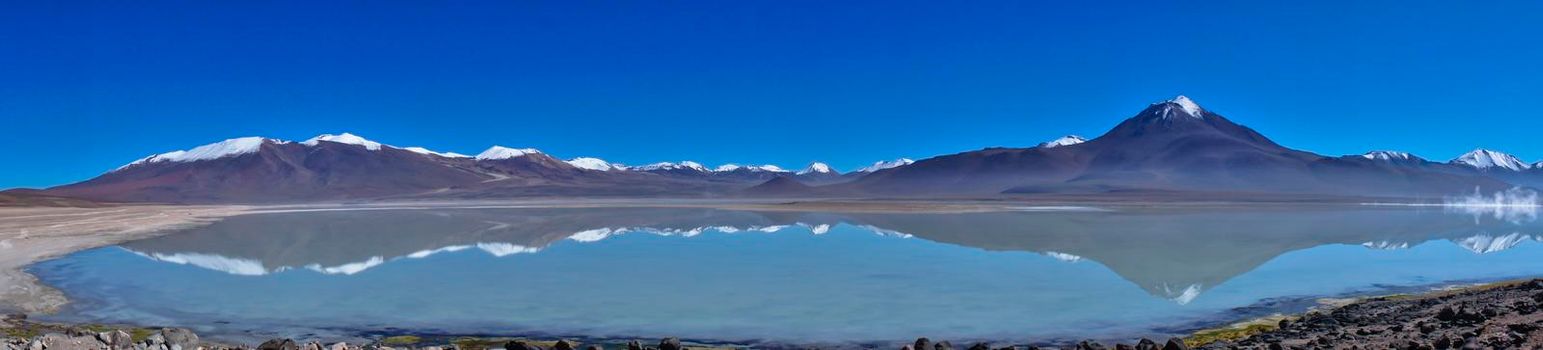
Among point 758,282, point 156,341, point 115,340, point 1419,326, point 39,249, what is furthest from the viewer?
point 39,249

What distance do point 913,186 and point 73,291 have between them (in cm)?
18080

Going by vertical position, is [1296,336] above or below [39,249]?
below

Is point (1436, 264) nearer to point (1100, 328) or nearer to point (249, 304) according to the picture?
point (1100, 328)

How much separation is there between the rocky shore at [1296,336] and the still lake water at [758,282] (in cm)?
75

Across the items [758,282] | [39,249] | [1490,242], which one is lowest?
[758,282]

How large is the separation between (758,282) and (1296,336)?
806cm

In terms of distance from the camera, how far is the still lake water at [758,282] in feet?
36.9

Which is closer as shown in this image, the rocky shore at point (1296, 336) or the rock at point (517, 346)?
the rocky shore at point (1296, 336)

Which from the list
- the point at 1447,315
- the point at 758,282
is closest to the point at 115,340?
the point at 758,282

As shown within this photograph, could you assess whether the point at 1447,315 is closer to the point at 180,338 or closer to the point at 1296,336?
the point at 1296,336

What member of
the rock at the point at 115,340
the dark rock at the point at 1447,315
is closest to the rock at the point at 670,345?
the rock at the point at 115,340

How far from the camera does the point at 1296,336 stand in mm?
9320

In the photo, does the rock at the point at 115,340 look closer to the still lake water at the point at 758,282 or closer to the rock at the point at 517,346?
the still lake water at the point at 758,282

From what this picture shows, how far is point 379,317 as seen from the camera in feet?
38.7
